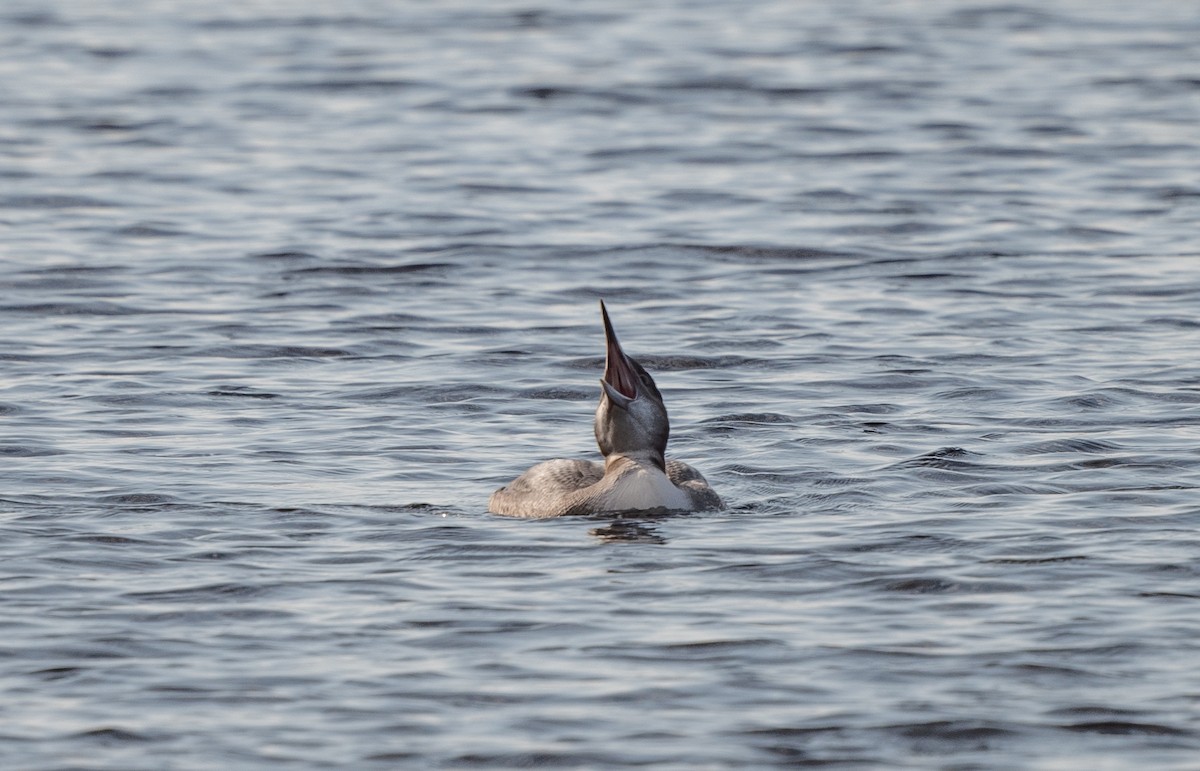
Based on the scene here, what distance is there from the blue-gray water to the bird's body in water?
0.49 feet

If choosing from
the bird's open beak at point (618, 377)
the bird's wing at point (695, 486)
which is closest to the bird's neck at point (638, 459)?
the bird's wing at point (695, 486)

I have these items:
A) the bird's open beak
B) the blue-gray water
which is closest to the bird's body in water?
the bird's open beak

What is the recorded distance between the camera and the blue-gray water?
32.4 feet

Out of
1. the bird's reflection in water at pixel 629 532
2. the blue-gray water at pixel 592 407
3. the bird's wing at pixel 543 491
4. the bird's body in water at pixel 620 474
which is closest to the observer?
the blue-gray water at pixel 592 407

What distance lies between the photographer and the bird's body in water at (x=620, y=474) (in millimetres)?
13078

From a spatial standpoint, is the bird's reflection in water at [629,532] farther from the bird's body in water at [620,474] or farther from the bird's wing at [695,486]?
the bird's wing at [695,486]

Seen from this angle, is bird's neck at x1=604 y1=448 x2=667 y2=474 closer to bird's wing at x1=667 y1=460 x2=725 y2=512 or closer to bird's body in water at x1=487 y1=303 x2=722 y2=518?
bird's body in water at x1=487 y1=303 x2=722 y2=518

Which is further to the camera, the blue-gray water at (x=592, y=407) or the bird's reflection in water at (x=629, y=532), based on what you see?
the bird's reflection in water at (x=629, y=532)

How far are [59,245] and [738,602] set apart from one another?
544 inches

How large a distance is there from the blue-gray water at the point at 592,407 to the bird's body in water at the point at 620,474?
150 millimetres

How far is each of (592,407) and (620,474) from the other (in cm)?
374

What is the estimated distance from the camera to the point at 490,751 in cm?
932

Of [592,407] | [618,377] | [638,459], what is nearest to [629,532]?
[638,459]

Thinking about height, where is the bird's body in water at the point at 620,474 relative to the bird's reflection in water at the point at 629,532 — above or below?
above
